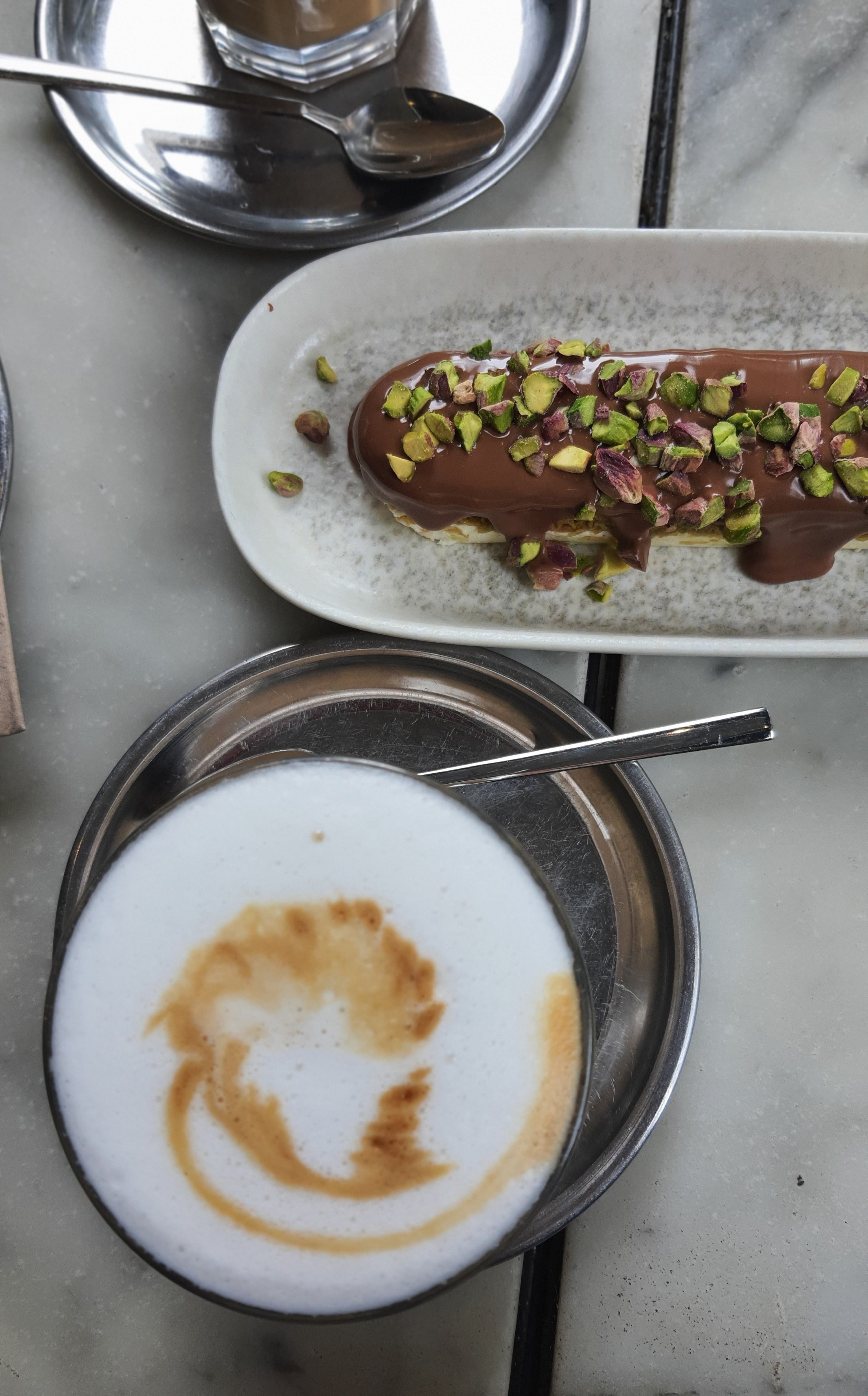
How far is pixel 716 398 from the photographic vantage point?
2.47 ft

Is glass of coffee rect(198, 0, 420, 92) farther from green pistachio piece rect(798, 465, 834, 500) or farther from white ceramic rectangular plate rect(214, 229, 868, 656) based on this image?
green pistachio piece rect(798, 465, 834, 500)

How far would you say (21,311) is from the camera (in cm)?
89

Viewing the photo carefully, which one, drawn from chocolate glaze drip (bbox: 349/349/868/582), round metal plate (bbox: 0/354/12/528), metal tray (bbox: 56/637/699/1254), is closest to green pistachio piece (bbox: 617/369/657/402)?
chocolate glaze drip (bbox: 349/349/868/582)

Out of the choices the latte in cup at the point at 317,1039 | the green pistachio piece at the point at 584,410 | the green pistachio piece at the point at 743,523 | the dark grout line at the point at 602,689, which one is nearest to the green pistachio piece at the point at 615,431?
the green pistachio piece at the point at 584,410

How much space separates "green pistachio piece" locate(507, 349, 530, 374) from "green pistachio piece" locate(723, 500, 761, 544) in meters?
0.22

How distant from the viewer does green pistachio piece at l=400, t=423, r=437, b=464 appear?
764mm

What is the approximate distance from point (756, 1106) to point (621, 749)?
41cm

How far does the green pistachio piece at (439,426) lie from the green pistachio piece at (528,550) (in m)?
0.12

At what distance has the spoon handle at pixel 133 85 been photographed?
789 mm

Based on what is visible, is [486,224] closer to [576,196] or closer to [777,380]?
[576,196]

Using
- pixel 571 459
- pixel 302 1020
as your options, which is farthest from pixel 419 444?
pixel 302 1020

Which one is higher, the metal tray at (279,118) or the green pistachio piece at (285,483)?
the metal tray at (279,118)

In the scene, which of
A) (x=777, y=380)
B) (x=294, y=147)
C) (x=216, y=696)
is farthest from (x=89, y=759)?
(x=777, y=380)

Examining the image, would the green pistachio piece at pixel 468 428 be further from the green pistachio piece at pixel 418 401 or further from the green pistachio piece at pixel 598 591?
the green pistachio piece at pixel 598 591
